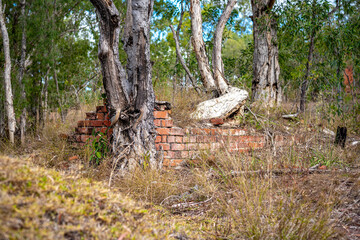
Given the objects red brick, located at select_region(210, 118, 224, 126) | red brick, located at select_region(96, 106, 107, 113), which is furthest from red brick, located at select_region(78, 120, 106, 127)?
red brick, located at select_region(210, 118, 224, 126)

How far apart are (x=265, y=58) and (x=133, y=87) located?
16.0 ft

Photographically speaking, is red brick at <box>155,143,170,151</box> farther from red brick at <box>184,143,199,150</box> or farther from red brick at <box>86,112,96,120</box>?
red brick at <box>86,112,96,120</box>

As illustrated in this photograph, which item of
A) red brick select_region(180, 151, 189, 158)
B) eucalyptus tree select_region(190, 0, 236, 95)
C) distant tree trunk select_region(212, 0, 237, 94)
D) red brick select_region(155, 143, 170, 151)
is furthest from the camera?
eucalyptus tree select_region(190, 0, 236, 95)

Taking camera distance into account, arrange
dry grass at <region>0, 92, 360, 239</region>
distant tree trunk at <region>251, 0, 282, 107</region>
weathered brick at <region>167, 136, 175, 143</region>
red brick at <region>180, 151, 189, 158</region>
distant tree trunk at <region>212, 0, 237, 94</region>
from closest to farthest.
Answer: dry grass at <region>0, 92, 360, 239</region>, weathered brick at <region>167, 136, 175, 143</region>, red brick at <region>180, 151, 189, 158</region>, distant tree trunk at <region>212, 0, 237, 94</region>, distant tree trunk at <region>251, 0, 282, 107</region>

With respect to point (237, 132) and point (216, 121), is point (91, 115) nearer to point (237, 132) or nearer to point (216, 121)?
point (216, 121)

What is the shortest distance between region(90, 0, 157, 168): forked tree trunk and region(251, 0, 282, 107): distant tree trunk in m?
4.45

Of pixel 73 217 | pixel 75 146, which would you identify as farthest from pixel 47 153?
pixel 73 217

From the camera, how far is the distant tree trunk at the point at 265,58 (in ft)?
23.7

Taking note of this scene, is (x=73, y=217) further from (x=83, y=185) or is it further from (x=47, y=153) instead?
(x=47, y=153)

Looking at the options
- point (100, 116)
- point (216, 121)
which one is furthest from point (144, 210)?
point (216, 121)

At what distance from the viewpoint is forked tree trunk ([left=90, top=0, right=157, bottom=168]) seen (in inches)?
130

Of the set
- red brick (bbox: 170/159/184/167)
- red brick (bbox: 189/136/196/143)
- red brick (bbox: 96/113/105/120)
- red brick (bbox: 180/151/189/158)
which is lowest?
red brick (bbox: 170/159/184/167)

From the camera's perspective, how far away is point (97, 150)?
3.54 metres

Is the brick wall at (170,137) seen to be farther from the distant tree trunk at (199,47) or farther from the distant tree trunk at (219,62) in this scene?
the distant tree trunk at (199,47)
